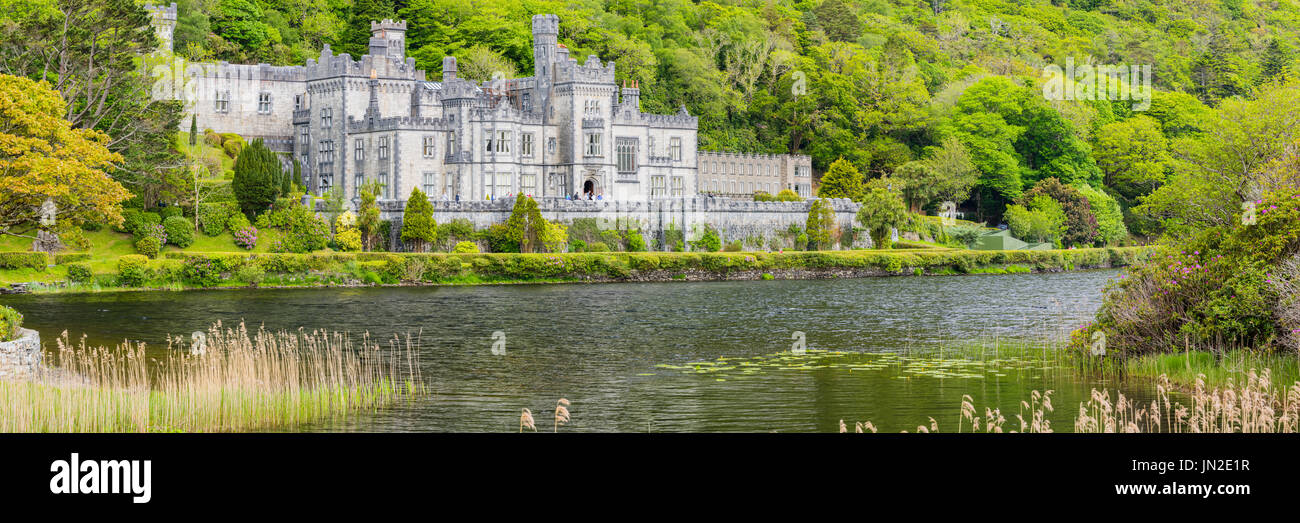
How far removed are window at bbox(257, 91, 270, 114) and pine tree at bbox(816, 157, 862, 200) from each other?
37.5 m

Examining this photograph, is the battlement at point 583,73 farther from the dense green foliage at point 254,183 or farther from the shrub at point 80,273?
the shrub at point 80,273

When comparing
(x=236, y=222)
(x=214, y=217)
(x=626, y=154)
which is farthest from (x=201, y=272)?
(x=626, y=154)

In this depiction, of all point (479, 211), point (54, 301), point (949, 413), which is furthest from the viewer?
point (479, 211)

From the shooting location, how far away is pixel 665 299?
57.5 metres

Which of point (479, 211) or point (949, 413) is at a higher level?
point (479, 211)

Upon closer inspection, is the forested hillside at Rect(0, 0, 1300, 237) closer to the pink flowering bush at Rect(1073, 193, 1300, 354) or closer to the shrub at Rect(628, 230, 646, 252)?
the shrub at Rect(628, 230, 646, 252)

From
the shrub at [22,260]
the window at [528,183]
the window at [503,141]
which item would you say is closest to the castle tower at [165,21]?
the window at [503,141]

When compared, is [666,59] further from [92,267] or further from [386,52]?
[92,267]

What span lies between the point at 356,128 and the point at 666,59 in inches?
1570

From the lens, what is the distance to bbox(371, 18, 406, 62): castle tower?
83.4 m

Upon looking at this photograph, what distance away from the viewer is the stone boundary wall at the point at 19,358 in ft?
85.5

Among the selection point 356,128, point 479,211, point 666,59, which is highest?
point 666,59

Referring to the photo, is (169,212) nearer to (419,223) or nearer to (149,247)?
(149,247)

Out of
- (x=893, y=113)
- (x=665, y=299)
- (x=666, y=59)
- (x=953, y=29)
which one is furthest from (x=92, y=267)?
(x=953, y=29)
